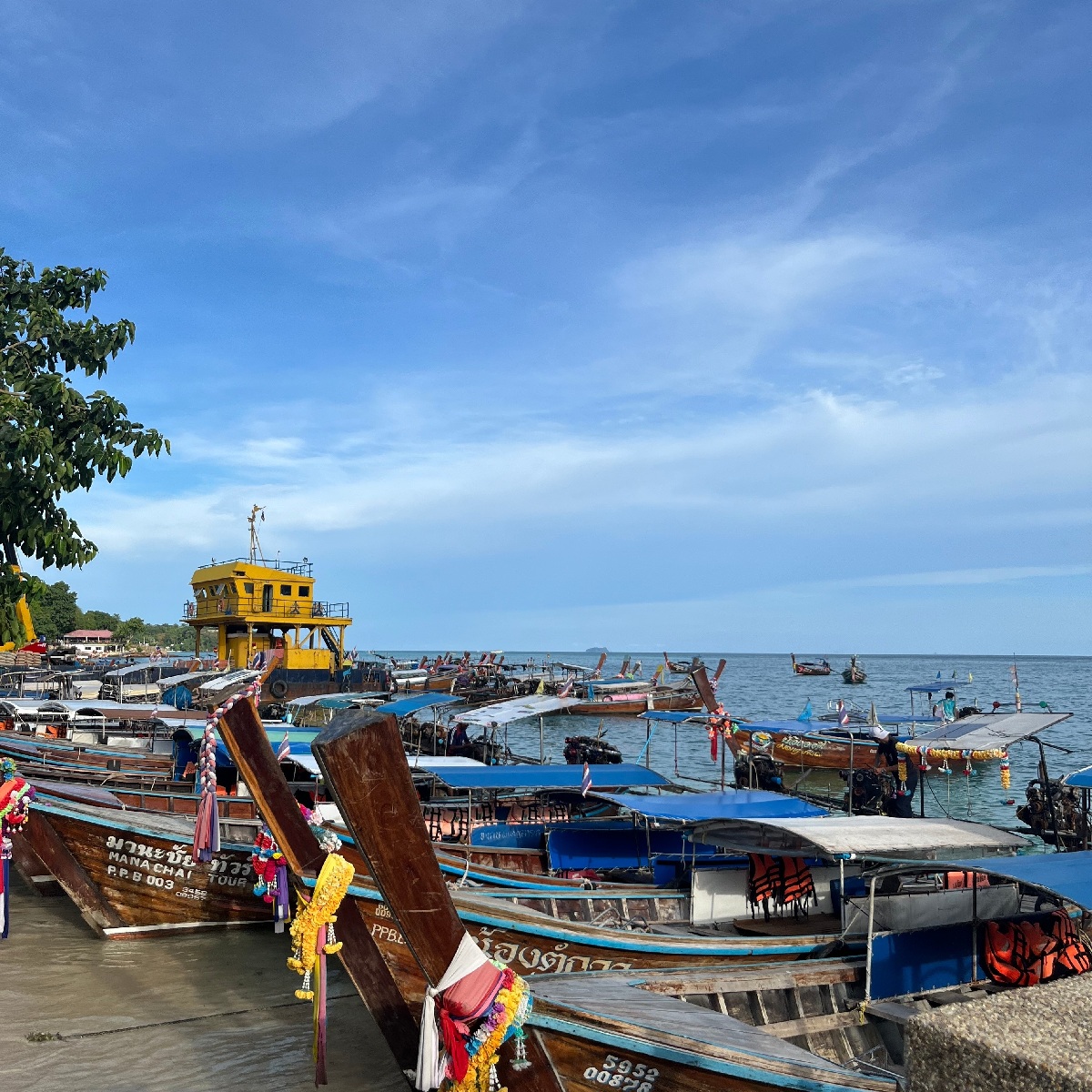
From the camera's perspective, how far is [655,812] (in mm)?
10422

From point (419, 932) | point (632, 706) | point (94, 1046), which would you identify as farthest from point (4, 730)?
point (632, 706)

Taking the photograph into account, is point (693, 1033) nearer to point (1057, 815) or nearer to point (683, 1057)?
point (683, 1057)

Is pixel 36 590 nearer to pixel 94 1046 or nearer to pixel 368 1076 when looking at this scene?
pixel 94 1046

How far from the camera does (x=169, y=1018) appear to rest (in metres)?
9.43

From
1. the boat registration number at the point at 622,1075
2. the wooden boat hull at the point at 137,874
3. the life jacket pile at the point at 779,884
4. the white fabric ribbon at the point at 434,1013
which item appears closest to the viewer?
the white fabric ribbon at the point at 434,1013

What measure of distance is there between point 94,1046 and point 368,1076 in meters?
2.76

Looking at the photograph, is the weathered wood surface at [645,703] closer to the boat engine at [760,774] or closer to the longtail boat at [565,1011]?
the boat engine at [760,774]

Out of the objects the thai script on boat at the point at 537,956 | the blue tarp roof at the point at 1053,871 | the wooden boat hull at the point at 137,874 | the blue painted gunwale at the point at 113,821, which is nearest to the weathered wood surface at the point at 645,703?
the wooden boat hull at the point at 137,874

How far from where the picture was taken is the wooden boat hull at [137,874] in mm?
11117

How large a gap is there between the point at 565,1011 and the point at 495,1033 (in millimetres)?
648

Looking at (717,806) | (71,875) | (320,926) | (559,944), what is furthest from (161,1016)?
(717,806)

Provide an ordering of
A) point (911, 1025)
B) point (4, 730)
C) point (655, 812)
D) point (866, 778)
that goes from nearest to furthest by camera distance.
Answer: point (911, 1025), point (655, 812), point (866, 778), point (4, 730)

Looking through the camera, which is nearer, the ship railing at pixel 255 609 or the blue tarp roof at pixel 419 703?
the blue tarp roof at pixel 419 703

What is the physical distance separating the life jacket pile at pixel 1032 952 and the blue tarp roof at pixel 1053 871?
1.03 m
